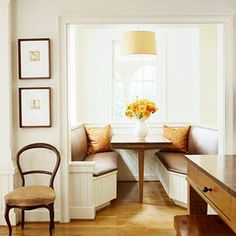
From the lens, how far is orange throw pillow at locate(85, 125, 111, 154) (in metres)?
5.48

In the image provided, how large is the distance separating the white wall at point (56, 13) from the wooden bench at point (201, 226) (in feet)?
5.59

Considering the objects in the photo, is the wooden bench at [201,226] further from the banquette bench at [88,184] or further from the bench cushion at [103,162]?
the bench cushion at [103,162]

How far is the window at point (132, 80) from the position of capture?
5.84 meters

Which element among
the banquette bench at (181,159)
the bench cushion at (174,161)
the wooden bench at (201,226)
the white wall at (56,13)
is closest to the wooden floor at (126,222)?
the banquette bench at (181,159)

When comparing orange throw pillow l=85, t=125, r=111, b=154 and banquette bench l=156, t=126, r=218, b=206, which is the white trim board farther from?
orange throw pillow l=85, t=125, r=111, b=154

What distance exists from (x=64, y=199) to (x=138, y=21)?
80.6 inches

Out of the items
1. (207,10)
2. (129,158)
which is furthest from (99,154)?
(207,10)

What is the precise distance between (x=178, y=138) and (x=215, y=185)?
369cm

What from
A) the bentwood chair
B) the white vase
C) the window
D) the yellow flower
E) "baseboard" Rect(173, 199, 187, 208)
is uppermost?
the window

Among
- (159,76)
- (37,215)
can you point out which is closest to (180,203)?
(37,215)

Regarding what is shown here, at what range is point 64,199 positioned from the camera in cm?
378

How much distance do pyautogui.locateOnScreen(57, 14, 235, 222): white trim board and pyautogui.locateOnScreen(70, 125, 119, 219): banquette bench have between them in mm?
109

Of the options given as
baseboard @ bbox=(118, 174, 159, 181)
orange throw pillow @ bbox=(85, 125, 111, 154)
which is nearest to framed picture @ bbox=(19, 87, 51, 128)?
orange throw pillow @ bbox=(85, 125, 111, 154)

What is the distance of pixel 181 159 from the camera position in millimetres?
4812
